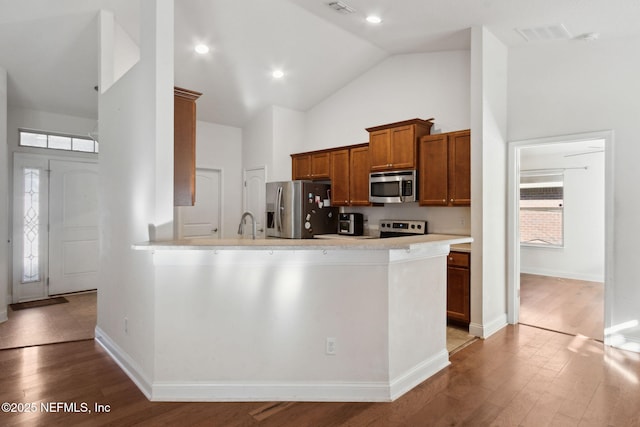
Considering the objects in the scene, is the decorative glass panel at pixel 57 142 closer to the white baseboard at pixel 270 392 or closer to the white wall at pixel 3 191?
the white wall at pixel 3 191

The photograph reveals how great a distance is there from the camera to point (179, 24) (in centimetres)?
415

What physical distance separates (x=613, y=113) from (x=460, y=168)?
4.89 ft

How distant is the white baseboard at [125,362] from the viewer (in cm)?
269

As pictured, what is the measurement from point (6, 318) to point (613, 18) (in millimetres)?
7115

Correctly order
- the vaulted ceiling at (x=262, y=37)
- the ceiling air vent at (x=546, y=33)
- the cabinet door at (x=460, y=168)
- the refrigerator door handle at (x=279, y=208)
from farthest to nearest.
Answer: the refrigerator door handle at (x=279, y=208) < the cabinet door at (x=460, y=168) < the ceiling air vent at (x=546, y=33) < the vaulted ceiling at (x=262, y=37)

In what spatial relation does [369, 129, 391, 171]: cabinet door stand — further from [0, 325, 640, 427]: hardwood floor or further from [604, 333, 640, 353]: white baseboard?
[604, 333, 640, 353]: white baseboard

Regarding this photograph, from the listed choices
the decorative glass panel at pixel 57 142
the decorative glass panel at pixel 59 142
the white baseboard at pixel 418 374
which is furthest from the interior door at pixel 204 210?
the white baseboard at pixel 418 374

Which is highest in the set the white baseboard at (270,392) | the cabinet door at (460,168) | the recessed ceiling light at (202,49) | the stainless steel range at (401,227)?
the recessed ceiling light at (202,49)

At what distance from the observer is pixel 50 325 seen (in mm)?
4211

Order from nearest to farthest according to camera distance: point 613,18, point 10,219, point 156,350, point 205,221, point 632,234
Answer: point 156,350 < point 613,18 < point 632,234 < point 10,219 < point 205,221

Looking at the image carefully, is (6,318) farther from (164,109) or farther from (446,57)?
(446,57)

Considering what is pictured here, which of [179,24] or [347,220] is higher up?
[179,24]

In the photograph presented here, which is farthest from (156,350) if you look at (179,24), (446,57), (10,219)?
(446,57)

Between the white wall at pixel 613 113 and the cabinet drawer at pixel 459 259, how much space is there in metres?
1.32
